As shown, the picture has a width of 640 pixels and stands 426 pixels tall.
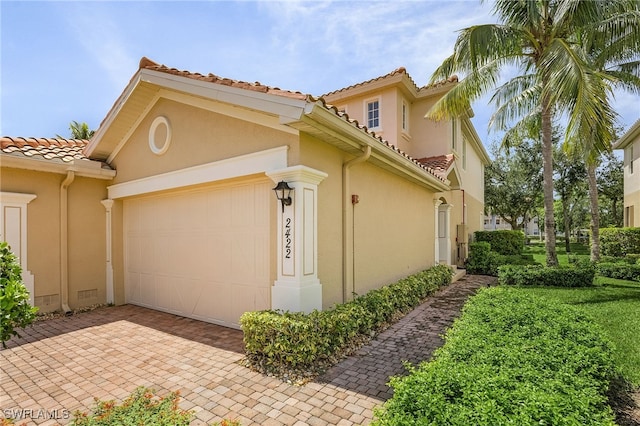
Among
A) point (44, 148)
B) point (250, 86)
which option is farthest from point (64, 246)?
point (250, 86)

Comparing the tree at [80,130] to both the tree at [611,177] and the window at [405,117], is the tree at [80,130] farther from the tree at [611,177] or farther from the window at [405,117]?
the tree at [611,177]

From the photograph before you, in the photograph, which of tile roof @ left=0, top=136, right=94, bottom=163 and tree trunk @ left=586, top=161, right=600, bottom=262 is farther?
tree trunk @ left=586, top=161, right=600, bottom=262

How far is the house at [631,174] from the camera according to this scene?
20.5m

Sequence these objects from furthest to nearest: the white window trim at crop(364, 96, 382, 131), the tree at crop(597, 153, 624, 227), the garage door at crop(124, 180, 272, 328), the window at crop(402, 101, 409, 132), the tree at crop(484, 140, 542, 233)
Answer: the tree at crop(597, 153, 624, 227), the tree at crop(484, 140, 542, 233), the window at crop(402, 101, 409, 132), the white window trim at crop(364, 96, 382, 131), the garage door at crop(124, 180, 272, 328)

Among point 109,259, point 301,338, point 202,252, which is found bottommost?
point 301,338

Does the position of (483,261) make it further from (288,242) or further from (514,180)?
(514,180)

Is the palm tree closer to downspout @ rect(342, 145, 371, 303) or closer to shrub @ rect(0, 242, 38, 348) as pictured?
downspout @ rect(342, 145, 371, 303)

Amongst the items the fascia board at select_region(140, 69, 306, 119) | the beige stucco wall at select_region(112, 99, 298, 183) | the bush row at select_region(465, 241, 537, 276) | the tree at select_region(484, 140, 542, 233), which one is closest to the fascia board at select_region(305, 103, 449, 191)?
the fascia board at select_region(140, 69, 306, 119)

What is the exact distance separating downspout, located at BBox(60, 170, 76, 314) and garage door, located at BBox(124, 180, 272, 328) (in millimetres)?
1380

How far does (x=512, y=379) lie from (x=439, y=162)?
37.1 feet

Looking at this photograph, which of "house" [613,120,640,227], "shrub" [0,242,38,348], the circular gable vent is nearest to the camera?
"shrub" [0,242,38,348]

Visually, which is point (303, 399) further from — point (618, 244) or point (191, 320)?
point (618, 244)

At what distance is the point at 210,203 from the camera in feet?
23.8

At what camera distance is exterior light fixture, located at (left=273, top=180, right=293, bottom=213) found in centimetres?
549
